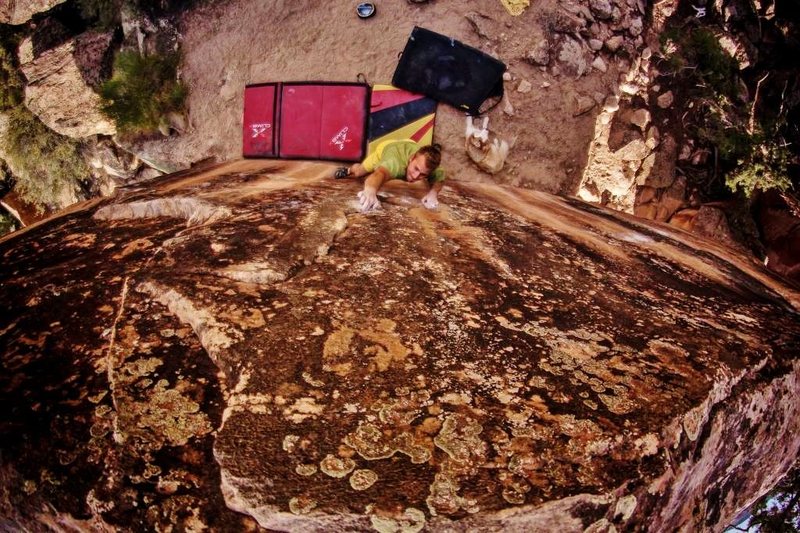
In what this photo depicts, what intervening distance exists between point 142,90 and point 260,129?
1.85 metres

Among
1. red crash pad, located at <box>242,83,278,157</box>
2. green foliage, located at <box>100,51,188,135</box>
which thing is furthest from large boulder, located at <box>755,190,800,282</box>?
green foliage, located at <box>100,51,188,135</box>

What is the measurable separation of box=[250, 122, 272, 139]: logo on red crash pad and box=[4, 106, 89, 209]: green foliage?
3.73 meters

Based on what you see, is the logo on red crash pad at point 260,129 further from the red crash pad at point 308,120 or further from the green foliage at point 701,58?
the green foliage at point 701,58

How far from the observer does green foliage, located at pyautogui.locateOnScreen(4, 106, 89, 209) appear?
7.33 m

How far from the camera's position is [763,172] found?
5832 millimetres

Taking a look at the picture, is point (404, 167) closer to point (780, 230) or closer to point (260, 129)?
point (260, 129)

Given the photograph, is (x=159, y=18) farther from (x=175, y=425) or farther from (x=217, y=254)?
(x=175, y=425)

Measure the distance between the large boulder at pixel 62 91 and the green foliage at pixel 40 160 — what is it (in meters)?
0.76

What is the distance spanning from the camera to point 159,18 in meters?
6.26

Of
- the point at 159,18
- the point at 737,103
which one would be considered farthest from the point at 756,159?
the point at 159,18

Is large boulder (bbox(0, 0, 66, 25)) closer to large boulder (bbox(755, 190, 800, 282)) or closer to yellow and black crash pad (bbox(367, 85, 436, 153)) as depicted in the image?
yellow and black crash pad (bbox(367, 85, 436, 153))

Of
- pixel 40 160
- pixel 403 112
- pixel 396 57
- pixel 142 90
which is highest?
pixel 396 57

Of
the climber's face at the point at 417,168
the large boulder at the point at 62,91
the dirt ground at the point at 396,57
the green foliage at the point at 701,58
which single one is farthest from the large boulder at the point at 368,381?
the large boulder at the point at 62,91

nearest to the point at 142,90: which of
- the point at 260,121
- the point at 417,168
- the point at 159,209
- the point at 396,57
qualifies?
the point at 260,121
